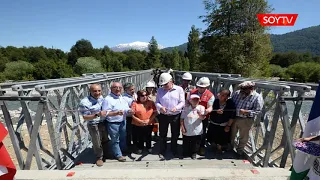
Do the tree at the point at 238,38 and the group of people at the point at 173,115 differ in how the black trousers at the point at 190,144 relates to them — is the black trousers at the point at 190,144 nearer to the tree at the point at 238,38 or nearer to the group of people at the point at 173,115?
the group of people at the point at 173,115

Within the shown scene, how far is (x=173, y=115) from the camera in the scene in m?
4.20

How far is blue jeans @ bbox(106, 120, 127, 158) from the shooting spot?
4.02 m

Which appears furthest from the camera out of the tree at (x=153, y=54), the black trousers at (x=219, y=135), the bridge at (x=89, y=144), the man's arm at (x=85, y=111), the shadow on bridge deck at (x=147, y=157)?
the tree at (x=153, y=54)

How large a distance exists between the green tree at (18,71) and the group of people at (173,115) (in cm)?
5759

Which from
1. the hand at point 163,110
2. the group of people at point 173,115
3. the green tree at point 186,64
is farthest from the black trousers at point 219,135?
the green tree at point 186,64

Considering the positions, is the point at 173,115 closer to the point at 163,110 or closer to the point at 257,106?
the point at 163,110

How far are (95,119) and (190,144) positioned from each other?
1907mm

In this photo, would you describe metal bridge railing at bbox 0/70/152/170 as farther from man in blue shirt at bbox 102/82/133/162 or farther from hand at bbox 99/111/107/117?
man in blue shirt at bbox 102/82/133/162

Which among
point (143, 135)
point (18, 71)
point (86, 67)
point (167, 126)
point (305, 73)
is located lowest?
point (305, 73)

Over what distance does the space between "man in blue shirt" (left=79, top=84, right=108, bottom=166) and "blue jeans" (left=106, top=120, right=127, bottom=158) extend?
0.46 feet

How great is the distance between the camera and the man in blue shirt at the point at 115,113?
12.8 ft

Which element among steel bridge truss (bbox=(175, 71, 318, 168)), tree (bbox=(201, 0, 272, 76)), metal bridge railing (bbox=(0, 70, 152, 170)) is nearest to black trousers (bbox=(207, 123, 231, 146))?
steel bridge truss (bbox=(175, 71, 318, 168))

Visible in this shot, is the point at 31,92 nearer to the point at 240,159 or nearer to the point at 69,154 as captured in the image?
the point at 69,154

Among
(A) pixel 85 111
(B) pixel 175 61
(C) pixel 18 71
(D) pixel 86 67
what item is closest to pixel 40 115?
(A) pixel 85 111
